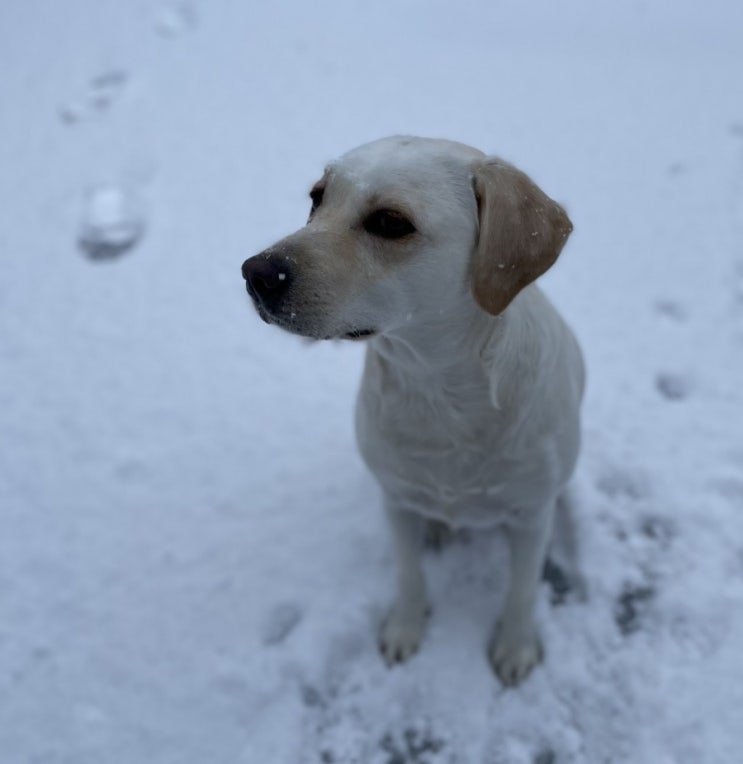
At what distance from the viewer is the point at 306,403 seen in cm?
312

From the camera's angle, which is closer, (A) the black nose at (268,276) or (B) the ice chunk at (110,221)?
(A) the black nose at (268,276)

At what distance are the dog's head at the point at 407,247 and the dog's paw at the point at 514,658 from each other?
4.17 feet

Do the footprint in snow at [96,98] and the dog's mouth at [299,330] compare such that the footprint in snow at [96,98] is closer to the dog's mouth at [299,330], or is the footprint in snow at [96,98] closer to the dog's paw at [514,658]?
the dog's mouth at [299,330]

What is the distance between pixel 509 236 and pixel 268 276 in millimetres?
520

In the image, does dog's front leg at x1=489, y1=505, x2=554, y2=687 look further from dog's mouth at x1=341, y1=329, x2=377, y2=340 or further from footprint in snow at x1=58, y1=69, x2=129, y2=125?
footprint in snow at x1=58, y1=69, x2=129, y2=125

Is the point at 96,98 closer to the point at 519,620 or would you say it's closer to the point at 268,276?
the point at 268,276

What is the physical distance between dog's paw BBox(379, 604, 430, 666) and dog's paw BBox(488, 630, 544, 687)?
0.85ft

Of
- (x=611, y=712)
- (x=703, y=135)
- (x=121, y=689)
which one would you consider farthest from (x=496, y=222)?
(x=703, y=135)

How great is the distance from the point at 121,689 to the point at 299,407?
1.30 meters

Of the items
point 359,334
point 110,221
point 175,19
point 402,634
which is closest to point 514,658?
point 402,634

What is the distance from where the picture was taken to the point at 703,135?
418 cm

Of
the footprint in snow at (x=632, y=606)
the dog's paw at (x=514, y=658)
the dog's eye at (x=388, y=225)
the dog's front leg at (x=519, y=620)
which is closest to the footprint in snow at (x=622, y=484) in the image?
the footprint in snow at (x=632, y=606)

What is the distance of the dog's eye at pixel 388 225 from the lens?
151 cm

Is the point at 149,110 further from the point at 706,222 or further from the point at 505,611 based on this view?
the point at 505,611
